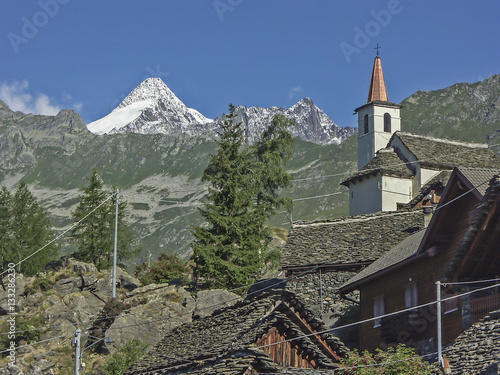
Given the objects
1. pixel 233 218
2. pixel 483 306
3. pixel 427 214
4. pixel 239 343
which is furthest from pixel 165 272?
pixel 483 306

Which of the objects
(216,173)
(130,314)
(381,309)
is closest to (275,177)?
(216,173)

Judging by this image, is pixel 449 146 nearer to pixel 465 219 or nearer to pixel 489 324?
pixel 465 219

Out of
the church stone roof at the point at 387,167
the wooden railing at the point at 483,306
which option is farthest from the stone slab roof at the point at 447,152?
the wooden railing at the point at 483,306

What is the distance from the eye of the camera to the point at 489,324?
1958cm

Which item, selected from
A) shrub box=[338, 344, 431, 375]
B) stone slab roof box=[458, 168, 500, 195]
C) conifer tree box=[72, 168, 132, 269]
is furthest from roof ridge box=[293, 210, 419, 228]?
conifer tree box=[72, 168, 132, 269]

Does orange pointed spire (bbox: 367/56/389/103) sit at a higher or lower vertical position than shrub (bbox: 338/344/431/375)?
higher

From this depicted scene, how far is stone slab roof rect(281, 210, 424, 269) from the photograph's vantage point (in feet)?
121

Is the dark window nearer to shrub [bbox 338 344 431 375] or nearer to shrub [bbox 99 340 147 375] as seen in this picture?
shrub [bbox 338 344 431 375]

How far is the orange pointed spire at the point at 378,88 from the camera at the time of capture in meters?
71.0

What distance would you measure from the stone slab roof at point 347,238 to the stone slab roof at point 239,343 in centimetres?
946

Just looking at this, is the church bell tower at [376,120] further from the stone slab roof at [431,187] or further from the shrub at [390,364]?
the shrub at [390,364]

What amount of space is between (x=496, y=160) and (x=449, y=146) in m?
4.36

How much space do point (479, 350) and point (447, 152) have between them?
3724 cm

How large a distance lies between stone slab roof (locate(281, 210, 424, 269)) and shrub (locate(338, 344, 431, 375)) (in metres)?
12.5
